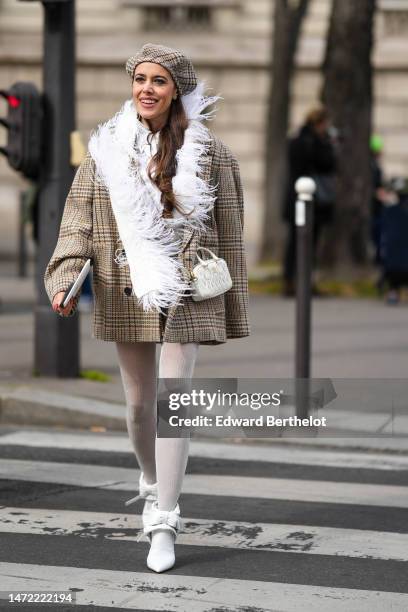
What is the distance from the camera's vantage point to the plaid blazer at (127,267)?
495cm

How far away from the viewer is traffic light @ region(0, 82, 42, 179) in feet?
29.3

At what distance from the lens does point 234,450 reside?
25.3ft

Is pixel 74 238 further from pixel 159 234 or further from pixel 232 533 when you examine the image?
pixel 232 533

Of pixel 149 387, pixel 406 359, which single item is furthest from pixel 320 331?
pixel 149 387

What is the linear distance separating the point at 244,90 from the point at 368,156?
12.0 m

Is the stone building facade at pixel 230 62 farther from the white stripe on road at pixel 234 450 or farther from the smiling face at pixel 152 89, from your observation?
the smiling face at pixel 152 89

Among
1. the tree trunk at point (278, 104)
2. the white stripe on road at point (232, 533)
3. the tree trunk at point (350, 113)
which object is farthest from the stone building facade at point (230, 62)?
the white stripe on road at point (232, 533)

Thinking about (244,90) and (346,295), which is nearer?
(346,295)

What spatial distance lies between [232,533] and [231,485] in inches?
40.5

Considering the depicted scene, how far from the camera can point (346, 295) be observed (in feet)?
50.3

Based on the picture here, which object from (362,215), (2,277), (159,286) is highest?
(159,286)

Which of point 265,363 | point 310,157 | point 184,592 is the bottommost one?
point 265,363

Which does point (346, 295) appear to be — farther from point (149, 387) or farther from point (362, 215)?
point (149, 387)

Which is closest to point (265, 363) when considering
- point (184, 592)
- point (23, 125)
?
point (23, 125)
